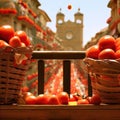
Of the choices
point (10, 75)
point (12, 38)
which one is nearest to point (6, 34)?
point (12, 38)

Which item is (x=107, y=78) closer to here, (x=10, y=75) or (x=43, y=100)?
(x=43, y=100)

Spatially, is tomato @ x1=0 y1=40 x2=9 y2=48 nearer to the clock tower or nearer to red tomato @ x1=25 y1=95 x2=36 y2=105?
red tomato @ x1=25 y1=95 x2=36 y2=105

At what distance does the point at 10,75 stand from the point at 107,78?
0.54m

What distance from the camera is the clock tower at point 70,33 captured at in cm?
9531

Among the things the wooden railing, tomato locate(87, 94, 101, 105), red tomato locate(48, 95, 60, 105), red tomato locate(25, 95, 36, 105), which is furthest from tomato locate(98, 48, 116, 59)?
the wooden railing

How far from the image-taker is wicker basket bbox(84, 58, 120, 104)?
7.07 feet

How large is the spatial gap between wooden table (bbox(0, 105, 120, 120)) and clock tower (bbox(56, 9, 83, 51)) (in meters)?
92.3

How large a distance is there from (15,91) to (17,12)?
70.9 ft

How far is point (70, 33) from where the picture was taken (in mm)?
97375

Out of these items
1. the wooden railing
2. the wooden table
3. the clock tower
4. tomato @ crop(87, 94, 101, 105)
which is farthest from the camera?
the clock tower

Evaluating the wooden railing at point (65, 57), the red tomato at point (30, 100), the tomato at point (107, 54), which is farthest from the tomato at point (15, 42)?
the wooden railing at point (65, 57)

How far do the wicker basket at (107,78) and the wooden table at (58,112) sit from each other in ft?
0.25

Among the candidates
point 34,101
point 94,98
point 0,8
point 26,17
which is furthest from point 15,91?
point 26,17

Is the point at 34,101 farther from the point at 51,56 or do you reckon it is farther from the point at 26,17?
the point at 26,17
